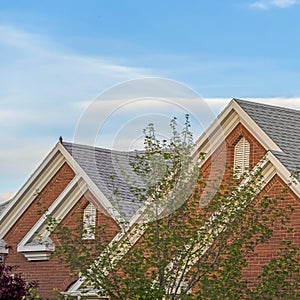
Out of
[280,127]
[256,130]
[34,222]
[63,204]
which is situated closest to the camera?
[256,130]

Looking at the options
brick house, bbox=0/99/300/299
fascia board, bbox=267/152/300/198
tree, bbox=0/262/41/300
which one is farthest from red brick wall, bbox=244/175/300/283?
tree, bbox=0/262/41/300

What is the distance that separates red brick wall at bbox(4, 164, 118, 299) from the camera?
33.2m

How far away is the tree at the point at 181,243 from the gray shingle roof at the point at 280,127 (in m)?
4.21

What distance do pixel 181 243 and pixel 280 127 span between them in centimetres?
839

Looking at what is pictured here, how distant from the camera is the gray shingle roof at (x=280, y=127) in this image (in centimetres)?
2786

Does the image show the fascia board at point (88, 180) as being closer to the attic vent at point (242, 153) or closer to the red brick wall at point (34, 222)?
the red brick wall at point (34, 222)

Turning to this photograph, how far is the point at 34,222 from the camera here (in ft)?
114

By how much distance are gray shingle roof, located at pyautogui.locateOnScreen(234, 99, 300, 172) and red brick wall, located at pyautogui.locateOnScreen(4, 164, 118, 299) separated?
5.95 metres

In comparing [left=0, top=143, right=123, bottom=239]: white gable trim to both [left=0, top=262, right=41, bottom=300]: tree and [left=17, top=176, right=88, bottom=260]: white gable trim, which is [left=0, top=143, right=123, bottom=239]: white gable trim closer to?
[left=17, top=176, right=88, bottom=260]: white gable trim

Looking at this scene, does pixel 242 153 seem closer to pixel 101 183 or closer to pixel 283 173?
pixel 283 173

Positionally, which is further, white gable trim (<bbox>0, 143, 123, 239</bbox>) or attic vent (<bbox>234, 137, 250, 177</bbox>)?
white gable trim (<bbox>0, 143, 123, 239</bbox>)

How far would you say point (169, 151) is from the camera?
922 inches

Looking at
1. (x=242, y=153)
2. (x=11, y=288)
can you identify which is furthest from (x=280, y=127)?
(x=11, y=288)

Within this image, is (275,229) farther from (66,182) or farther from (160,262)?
(66,182)
